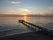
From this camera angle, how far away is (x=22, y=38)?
7266 millimetres

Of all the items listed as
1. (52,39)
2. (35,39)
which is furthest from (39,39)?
(52,39)

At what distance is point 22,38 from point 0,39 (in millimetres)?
1367

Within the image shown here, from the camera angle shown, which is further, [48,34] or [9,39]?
[48,34]

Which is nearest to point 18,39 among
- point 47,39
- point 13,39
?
point 13,39

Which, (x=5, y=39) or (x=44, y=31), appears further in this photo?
(x=44, y=31)

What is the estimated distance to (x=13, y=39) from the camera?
6988 mm

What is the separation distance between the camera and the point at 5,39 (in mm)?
6957

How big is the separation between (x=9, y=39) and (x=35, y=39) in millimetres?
1599

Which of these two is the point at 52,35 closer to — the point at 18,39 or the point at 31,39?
the point at 31,39

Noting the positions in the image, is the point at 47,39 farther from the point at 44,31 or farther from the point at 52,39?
the point at 44,31

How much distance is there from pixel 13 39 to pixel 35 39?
1.36 metres

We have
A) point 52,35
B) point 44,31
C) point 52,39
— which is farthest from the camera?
point 44,31

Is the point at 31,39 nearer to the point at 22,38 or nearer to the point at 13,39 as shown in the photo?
the point at 22,38

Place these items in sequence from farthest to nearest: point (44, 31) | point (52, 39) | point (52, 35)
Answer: point (44, 31)
point (52, 35)
point (52, 39)
